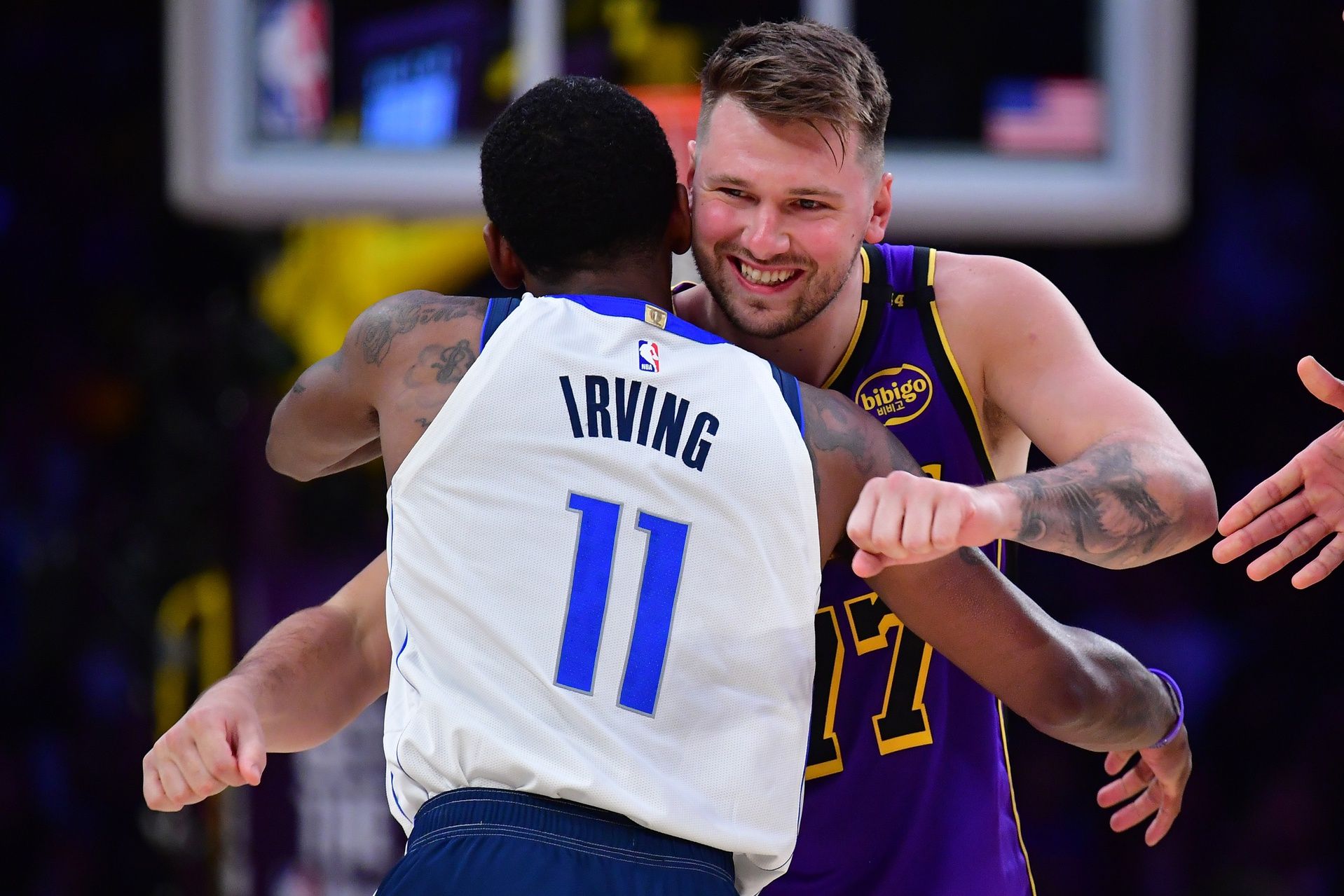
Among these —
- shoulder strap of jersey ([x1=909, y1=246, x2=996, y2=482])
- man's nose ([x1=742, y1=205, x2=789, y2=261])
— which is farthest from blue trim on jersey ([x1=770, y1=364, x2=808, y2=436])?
shoulder strap of jersey ([x1=909, y1=246, x2=996, y2=482])

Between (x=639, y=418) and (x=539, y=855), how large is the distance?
0.63m

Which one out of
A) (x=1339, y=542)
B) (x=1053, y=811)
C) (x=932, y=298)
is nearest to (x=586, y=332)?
(x=932, y=298)

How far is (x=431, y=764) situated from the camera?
237cm

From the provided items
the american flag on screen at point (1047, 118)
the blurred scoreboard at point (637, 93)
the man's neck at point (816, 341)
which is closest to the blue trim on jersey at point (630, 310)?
the man's neck at point (816, 341)

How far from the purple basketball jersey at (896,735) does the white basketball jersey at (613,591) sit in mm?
692

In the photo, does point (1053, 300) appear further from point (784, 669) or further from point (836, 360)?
point (784, 669)

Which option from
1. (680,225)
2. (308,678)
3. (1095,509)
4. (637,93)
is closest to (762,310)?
(680,225)

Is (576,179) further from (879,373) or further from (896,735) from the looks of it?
(896,735)

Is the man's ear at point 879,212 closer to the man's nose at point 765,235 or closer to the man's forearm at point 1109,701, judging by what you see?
the man's nose at point 765,235

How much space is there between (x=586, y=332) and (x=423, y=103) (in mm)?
4054

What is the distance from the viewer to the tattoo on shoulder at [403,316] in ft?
8.31

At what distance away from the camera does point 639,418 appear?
7.80 ft

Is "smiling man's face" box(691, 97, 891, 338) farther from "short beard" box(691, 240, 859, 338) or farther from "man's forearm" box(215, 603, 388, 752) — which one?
"man's forearm" box(215, 603, 388, 752)

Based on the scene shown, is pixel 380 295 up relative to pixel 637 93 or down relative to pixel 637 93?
down
